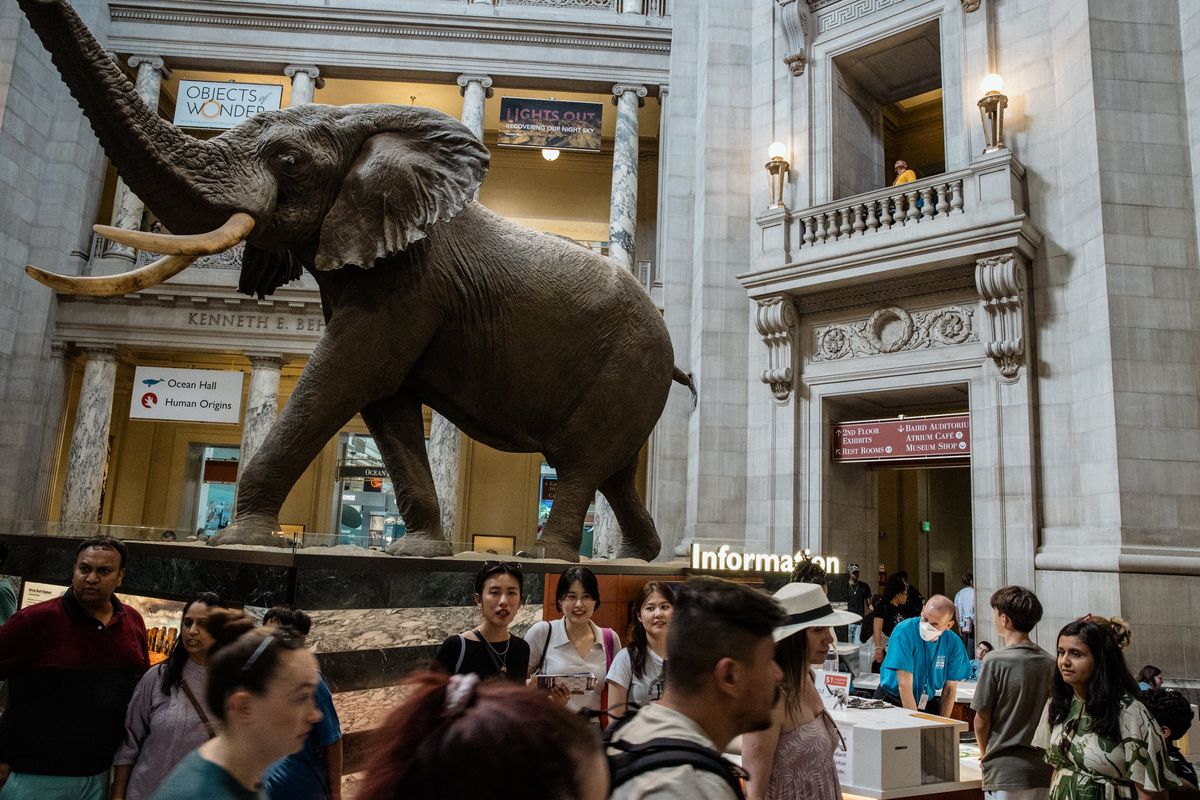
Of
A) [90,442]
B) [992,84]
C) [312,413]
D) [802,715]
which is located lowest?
[802,715]

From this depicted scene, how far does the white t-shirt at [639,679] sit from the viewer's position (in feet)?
11.8

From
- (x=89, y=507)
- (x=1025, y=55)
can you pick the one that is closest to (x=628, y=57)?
(x=1025, y=55)

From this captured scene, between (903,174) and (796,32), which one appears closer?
(903,174)

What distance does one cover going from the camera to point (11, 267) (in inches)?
603

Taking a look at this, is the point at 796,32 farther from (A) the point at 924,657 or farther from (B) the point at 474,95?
(A) the point at 924,657

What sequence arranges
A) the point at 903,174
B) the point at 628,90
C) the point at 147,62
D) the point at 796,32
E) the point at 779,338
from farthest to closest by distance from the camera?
the point at 628,90, the point at 147,62, the point at 796,32, the point at 903,174, the point at 779,338

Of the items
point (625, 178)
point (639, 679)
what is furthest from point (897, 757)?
point (625, 178)

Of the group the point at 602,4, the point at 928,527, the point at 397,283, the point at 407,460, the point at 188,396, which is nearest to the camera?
the point at 397,283

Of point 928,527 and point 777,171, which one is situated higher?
point 777,171

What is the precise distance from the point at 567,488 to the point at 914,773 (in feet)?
8.00

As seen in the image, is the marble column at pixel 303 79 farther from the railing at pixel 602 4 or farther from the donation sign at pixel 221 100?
the railing at pixel 602 4

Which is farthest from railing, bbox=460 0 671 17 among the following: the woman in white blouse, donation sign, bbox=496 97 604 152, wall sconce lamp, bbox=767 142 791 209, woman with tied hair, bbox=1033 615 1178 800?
woman with tied hair, bbox=1033 615 1178 800

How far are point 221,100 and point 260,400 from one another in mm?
5755

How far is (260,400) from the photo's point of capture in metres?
16.1
